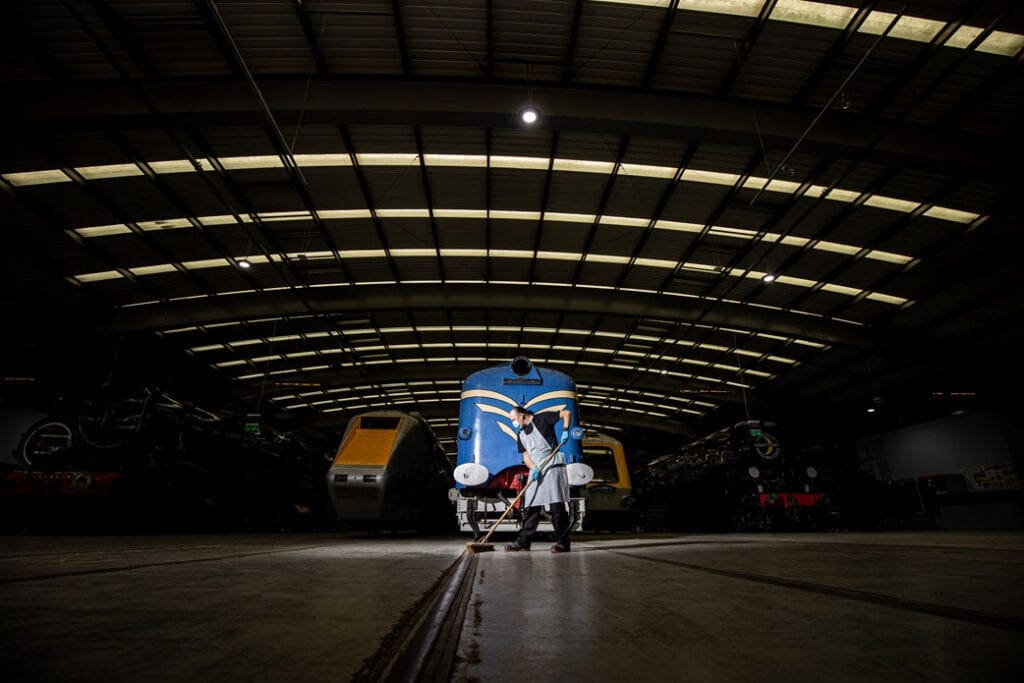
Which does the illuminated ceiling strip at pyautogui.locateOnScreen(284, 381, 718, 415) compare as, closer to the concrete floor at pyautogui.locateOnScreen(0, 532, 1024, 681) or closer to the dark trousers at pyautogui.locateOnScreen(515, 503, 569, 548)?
the dark trousers at pyautogui.locateOnScreen(515, 503, 569, 548)

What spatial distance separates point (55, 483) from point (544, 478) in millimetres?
9939

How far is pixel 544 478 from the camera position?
4.26 meters

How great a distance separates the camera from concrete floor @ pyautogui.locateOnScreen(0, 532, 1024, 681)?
0.72 m

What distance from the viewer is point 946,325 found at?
555 inches

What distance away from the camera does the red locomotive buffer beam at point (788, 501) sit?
1228 cm

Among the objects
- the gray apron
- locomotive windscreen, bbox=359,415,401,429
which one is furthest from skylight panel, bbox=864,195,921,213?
locomotive windscreen, bbox=359,415,401,429

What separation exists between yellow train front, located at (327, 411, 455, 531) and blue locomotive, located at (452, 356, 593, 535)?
165 centimetres

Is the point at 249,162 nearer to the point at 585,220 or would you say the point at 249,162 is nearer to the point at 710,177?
the point at 585,220

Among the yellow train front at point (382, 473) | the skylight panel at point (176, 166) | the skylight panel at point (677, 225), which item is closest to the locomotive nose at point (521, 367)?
the yellow train front at point (382, 473)

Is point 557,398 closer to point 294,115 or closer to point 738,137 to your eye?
point 738,137

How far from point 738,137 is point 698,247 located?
4182mm

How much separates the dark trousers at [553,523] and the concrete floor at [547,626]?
229 cm

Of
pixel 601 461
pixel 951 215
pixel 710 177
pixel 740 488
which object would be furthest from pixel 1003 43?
pixel 740 488

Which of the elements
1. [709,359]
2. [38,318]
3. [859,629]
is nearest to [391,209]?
[38,318]
